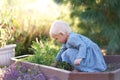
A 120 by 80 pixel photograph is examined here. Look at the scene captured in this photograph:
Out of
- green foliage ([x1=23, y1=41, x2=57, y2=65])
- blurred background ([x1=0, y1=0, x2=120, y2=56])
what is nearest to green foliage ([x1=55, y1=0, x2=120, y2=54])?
blurred background ([x1=0, y1=0, x2=120, y2=56])

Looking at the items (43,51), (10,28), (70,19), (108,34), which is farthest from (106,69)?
(70,19)

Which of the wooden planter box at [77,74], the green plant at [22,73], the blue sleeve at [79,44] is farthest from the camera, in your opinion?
the green plant at [22,73]

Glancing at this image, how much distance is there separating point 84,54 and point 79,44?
0.39 ft

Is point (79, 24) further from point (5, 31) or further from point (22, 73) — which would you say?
point (22, 73)

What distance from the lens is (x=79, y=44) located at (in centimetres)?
368

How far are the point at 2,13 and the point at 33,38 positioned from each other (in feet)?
3.29

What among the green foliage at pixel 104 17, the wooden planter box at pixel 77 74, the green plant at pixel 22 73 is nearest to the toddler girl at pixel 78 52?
the wooden planter box at pixel 77 74

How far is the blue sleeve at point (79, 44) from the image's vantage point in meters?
3.63

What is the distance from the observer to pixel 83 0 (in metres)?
5.67

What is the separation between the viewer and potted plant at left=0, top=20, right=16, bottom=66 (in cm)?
555

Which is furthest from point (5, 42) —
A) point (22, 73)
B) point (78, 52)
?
point (78, 52)

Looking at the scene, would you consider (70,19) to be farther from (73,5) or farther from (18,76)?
(18,76)

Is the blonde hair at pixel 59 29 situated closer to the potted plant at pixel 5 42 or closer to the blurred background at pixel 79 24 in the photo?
the blurred background at pixel 79 24

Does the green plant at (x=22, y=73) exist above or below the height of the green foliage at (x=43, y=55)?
below
